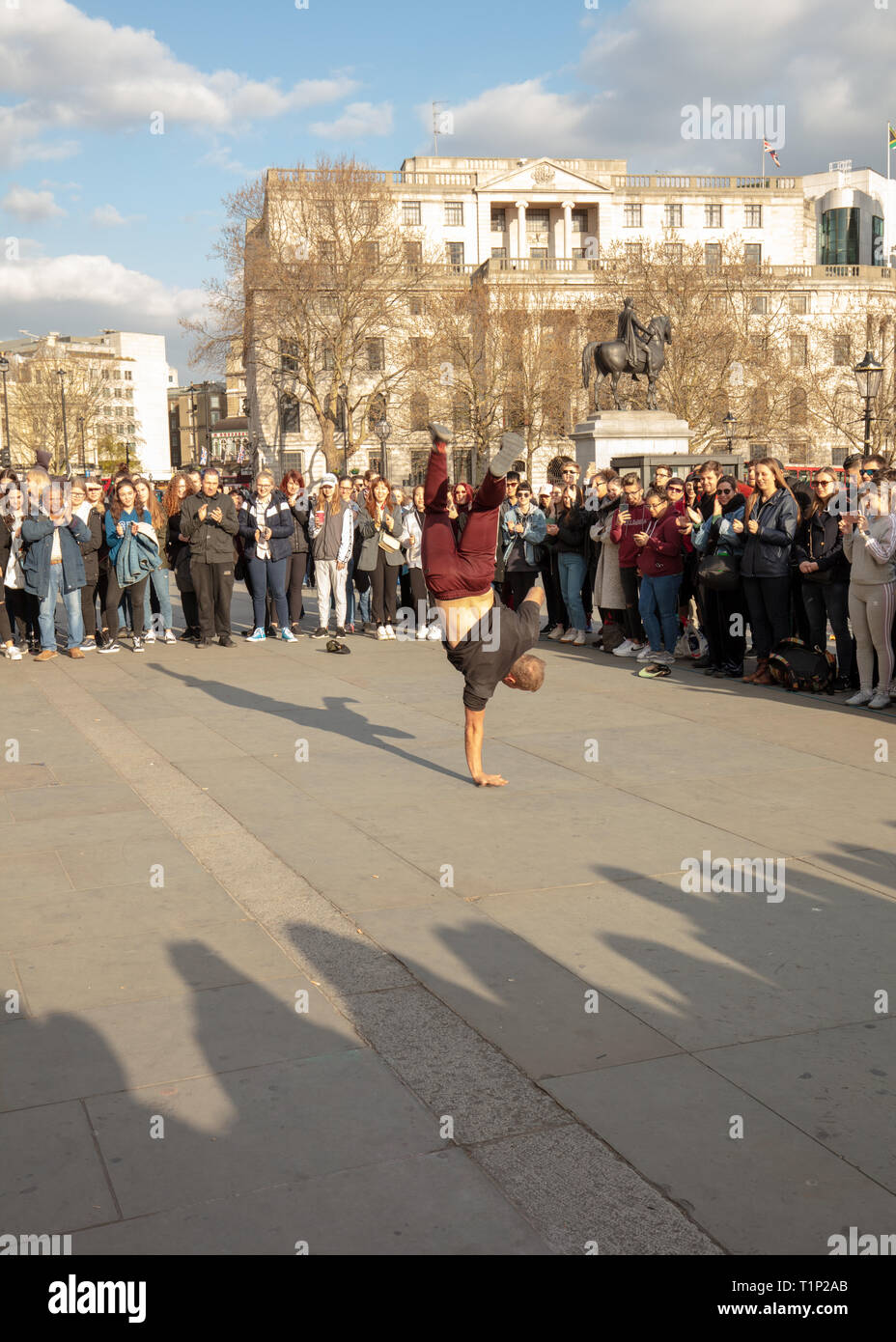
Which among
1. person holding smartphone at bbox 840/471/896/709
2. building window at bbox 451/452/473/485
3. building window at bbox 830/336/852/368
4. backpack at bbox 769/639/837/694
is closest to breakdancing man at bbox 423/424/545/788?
person holding smartphone at bbox 840/471/896/709

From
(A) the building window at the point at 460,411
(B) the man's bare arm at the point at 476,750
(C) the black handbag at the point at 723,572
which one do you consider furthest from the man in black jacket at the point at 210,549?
(A) the building window at the point at 460,411

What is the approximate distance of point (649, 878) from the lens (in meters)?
5.81

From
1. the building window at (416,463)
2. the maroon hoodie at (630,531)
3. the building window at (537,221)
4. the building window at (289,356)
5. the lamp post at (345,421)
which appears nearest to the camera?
the maroon hoodie at (630,531)

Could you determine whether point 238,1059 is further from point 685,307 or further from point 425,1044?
point 685,307

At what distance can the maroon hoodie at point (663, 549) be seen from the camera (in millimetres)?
12750

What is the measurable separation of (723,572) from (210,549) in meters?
6.62

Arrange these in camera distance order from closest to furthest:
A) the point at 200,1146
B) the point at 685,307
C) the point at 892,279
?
the point at 200,1146 < the point at 685,307 < the point at 892,279

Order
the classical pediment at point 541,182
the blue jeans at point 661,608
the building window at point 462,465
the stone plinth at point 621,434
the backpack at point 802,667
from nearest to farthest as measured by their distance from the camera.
Result: the backpack at point 802,667, the blue jeans at point 661,608, the stone plinth at point 621,434, the building window at point 462,465, the classical pediment at point 541,182

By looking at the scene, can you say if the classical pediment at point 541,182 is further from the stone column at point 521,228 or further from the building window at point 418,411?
the building window at point 418,411

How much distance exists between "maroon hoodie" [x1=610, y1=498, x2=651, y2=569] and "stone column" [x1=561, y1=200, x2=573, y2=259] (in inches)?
2822

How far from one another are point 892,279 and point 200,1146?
77809 millimetres

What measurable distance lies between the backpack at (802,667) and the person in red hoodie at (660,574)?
1.65 metres
